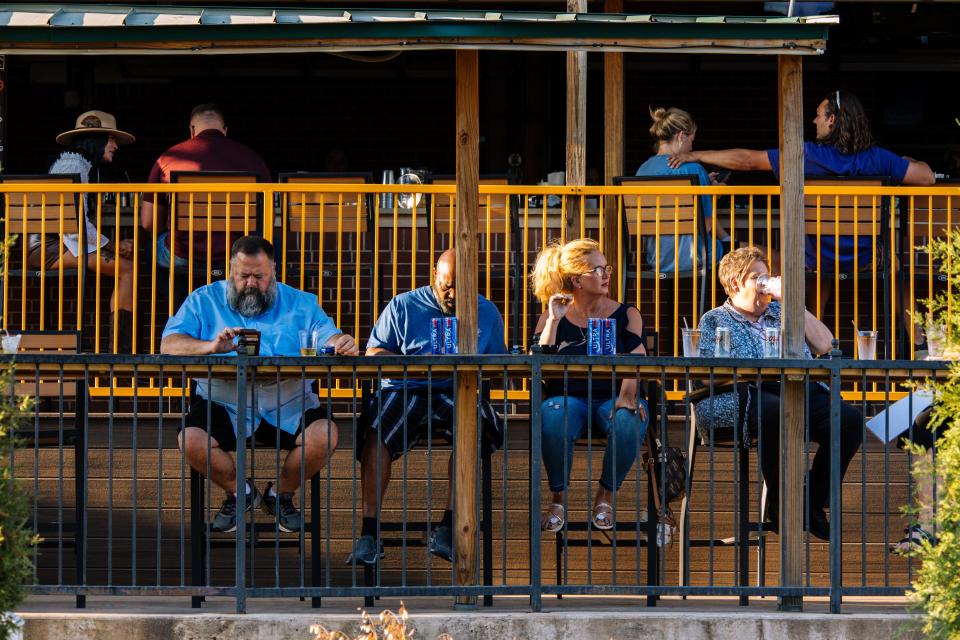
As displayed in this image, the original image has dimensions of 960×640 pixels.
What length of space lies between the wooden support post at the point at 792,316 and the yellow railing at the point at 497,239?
2.51m

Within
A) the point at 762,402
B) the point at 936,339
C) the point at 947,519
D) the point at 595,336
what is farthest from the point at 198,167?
the point at 947,519

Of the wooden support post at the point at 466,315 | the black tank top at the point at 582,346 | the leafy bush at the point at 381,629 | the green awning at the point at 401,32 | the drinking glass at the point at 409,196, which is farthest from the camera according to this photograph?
the drinking glass at the point at 409,196

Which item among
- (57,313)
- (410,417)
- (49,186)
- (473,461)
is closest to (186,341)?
(410,417)

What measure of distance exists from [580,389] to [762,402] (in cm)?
84

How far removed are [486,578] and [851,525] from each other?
2387mm

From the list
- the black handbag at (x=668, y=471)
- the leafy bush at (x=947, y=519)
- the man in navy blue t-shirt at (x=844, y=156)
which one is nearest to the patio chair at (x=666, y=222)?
the man in navy blue t-shirt at (x=844, y=156)

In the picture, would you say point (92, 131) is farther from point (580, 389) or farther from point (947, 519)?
point (947, 519)

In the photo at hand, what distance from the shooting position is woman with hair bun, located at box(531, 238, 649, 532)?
7.87 m

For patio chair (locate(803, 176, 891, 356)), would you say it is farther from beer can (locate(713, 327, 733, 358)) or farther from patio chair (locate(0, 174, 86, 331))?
patio chair (locate(0, 174, 86, 331))

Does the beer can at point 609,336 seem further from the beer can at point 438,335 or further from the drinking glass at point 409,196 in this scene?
the drinking glass at point 409,196

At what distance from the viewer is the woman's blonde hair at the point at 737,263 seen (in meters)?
8.51

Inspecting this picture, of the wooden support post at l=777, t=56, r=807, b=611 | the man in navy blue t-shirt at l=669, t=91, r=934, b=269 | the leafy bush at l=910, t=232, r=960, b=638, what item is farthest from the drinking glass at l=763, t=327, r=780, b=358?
the man in navy blue t-shirt at l=669, t=91, r=934, b=269

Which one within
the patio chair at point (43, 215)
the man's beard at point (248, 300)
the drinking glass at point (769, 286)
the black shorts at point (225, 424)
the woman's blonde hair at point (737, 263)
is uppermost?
the patio chair at point (43, 215)

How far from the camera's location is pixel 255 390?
24.4 feet
